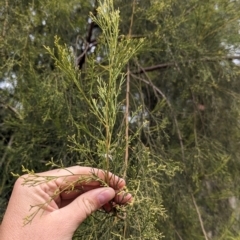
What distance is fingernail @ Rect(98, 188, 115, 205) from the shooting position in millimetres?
1016

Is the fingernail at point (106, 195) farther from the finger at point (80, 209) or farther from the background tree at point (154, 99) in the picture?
the background tree at point (154, 99)

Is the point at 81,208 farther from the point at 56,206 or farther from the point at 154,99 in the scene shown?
the point at 154,99

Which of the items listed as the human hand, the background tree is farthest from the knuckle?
the background tree

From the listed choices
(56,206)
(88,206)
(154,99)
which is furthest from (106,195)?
(154,99)

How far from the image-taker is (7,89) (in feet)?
5.98

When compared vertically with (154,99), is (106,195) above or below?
below

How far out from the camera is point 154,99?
2.22 meters

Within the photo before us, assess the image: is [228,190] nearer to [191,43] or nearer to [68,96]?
[191,43]

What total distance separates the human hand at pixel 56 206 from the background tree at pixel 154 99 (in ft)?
1.11

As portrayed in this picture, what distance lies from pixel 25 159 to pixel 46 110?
0.24 m

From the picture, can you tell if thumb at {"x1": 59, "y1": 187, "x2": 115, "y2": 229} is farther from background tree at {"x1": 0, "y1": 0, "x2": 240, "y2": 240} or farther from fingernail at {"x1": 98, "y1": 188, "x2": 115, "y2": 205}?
background tree at {"x1": 0, "y1": 0, "x2": 240, "y2": 240}

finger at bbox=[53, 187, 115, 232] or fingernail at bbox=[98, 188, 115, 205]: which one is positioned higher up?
fingernail at bbox=[98, 188, 115, 205]

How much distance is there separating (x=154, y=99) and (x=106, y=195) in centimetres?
126

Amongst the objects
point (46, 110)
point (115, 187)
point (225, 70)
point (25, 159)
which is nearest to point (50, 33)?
point (46, 110)
